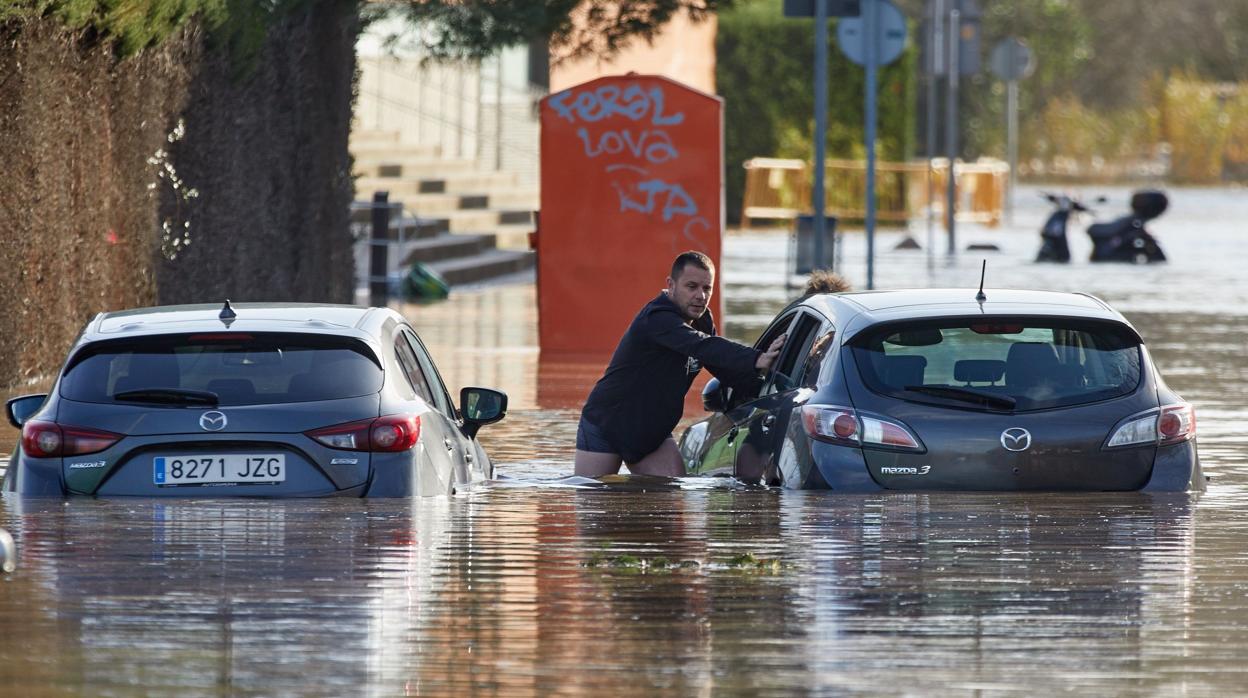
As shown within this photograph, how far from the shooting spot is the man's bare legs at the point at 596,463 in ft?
39.0

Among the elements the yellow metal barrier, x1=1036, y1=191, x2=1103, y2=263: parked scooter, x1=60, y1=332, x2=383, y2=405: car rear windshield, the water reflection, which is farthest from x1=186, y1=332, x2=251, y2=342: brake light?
the yellow metal barrier

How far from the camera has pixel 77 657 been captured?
6.57 m

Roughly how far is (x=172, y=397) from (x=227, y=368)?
25cm

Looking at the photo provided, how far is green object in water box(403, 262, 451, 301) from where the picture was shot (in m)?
25.6

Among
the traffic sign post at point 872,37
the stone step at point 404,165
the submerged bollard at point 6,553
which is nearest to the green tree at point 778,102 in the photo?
the stone step at point 404,165

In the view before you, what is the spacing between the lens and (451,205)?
33.8 m

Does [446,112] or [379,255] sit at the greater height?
[446,112]

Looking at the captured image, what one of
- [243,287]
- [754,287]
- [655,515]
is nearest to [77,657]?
[655,515]

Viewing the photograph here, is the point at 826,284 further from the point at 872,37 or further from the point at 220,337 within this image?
the point at 872,37

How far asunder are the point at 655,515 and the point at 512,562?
4.28 ft

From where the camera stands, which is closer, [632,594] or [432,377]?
[632,594]

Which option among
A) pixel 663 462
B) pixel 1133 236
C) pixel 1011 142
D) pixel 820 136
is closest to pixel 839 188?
pixel 1011 142

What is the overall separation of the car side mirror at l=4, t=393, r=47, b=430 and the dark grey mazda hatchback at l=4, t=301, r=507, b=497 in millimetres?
12

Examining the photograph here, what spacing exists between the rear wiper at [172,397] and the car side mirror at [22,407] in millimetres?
490
